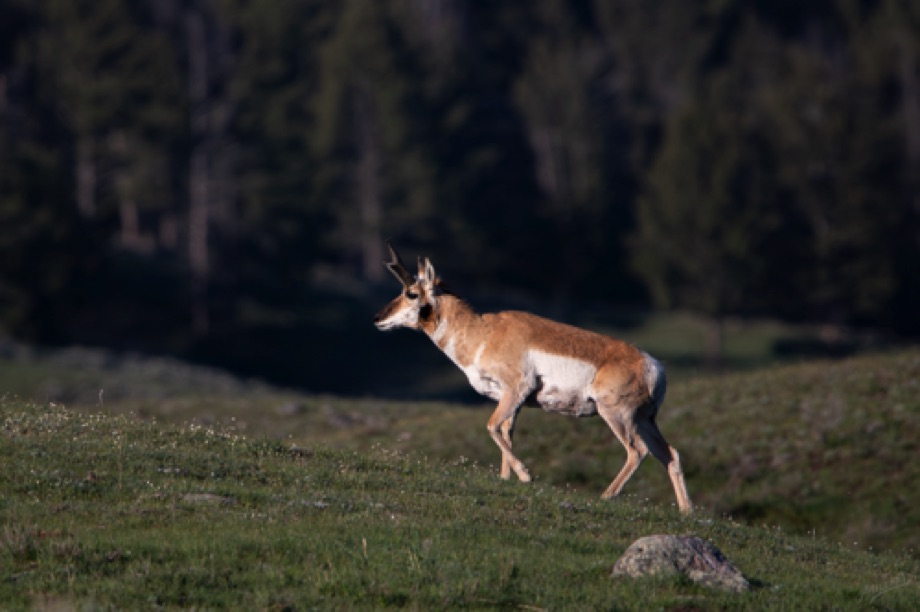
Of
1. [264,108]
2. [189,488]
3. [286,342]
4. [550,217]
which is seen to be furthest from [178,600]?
[550,217]

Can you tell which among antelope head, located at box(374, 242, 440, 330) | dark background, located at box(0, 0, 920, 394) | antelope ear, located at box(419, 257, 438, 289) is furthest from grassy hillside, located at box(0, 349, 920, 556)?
dark background, located at box(0, 0, 920, 394)

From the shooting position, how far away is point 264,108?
280ft

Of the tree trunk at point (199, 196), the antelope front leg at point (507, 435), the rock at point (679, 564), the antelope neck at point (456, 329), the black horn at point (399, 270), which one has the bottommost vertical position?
the rock at point (679, 564)

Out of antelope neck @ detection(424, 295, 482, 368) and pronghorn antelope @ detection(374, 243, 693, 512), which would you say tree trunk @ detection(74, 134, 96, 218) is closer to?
antelope neck @ detection(424, 295, 482, 368)

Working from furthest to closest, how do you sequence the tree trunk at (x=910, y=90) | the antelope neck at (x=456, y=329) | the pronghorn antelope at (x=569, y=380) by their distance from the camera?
1. the tree trunk at (x=910, y=90)
2. the antelope neck at (x=456, y=329)
3. the pronghorn antelope at (x=569, y=380)

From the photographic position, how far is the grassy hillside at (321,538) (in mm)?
10586

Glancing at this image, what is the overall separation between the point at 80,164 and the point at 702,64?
196 feet

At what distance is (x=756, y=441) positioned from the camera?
2623cm

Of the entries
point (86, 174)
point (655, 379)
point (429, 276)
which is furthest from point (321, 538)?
point (86, 174)

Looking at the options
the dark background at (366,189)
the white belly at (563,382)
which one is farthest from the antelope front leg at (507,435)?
the dark background at (366,189)

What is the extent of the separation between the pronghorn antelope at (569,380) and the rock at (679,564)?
460cm

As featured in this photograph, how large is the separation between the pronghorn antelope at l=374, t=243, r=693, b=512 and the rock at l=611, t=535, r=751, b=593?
4.60 m

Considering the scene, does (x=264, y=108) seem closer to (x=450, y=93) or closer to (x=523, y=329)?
(x=450, y=93)

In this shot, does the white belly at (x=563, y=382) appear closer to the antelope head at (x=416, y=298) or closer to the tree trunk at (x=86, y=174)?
the antelope head at (x=416, y=298)
